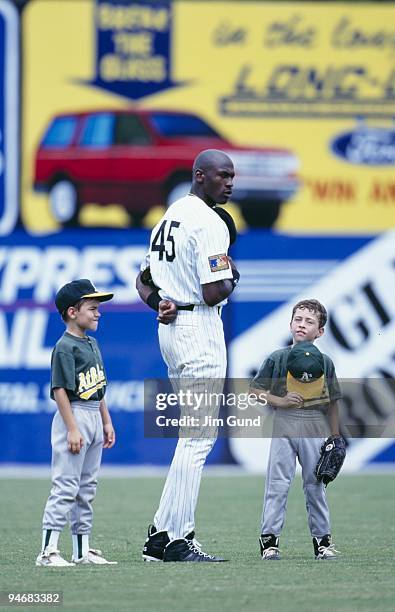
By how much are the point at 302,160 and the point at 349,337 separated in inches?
79.1

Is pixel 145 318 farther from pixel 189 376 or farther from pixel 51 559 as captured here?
pixel 51 559

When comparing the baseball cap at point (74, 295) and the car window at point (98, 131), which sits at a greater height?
the car window at point (98, 131)

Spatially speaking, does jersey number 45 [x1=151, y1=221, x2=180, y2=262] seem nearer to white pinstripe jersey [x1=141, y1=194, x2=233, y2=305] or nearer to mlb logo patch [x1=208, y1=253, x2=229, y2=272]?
white pinstripe jersey [x1=141, y1=194, x2=233, y2=305]

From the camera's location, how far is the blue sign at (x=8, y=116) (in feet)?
48.0

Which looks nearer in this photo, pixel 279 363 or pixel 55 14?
pixel 279 363

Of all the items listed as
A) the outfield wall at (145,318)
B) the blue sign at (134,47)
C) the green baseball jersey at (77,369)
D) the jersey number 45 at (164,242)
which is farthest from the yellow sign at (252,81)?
the green baseball jersey at (77,369)

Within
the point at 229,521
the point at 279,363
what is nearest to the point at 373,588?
the point at 279,363

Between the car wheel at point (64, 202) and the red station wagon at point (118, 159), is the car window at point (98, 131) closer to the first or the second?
the red station wagon at point (118, 159)

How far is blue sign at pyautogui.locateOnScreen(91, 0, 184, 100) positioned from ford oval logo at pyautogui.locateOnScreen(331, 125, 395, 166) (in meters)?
1.97

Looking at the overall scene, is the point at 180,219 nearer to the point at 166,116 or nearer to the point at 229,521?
the point at 229,521

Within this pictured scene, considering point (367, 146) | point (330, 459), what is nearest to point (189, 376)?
point (330, 459)

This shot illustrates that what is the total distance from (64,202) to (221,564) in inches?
333

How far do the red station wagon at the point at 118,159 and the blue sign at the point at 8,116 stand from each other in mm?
277

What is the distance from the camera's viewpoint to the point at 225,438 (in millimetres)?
14680
